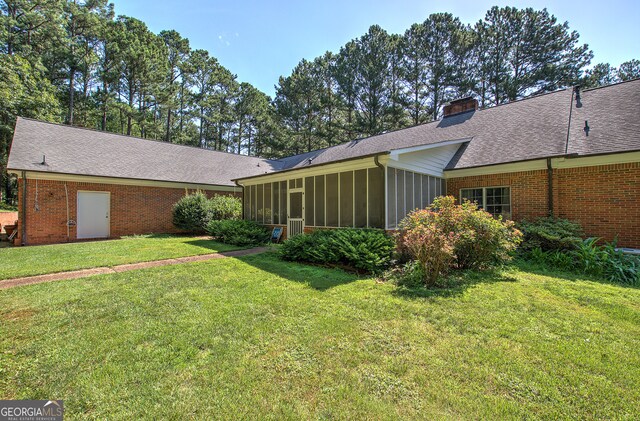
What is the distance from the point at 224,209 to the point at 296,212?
520 centimetres

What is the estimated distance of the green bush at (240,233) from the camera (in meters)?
10.4

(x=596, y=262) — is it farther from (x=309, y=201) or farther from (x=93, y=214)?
(x=93, y=214)

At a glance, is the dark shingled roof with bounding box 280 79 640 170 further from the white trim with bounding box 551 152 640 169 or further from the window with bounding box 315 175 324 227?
the window with bounding box 315 175 324 227

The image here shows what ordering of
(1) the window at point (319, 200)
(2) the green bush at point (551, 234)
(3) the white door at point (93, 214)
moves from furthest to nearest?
(3) the white door at point (93, 214) → (1) the window at point (319, 200) → (2) the green bush at point (551, 234)

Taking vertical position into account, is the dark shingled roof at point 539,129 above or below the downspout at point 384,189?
above

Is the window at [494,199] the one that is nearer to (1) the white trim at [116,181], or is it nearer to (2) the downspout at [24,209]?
(1) the white trim at [116,181]

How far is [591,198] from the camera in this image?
7.88 meters

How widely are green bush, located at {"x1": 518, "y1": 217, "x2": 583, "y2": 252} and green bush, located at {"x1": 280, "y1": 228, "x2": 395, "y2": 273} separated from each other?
164 inches

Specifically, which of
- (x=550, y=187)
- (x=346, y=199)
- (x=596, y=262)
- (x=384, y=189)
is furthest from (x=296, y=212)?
(x=596, y=262)

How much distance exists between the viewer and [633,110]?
8.55m

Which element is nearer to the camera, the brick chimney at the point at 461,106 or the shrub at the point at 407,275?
the shrub at the point at 407,275

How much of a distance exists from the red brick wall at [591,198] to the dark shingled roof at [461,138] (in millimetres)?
679

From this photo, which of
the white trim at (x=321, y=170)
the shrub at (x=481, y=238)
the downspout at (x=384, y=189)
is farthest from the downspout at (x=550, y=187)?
the white trim at (x=321, y=170)

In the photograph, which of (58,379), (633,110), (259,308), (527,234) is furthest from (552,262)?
(58,379)
